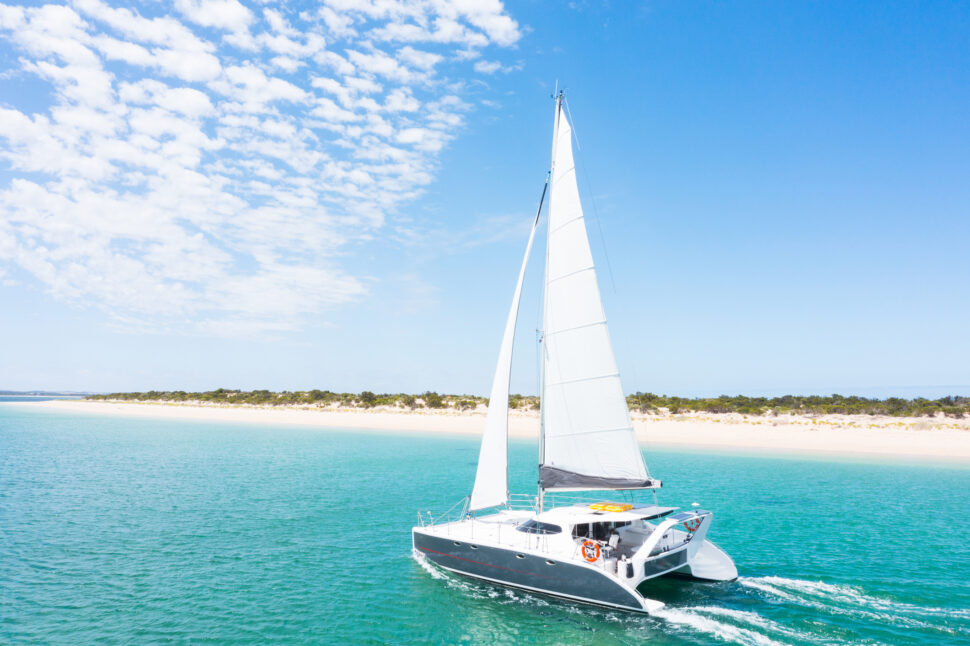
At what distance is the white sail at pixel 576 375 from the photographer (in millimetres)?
18359

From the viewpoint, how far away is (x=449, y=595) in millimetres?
17656

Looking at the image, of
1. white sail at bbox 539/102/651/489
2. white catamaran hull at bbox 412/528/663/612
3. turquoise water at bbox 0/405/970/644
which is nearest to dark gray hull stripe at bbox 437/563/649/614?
white catamaran hull at bbox 412/528/663/612

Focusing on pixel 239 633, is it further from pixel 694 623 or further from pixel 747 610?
pixel 747 610

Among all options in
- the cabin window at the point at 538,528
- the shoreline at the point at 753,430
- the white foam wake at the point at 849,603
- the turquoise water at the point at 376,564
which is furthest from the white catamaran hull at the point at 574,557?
the shoreline at the point at 753,430

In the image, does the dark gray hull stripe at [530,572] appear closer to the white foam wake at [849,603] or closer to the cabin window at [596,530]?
the cabin window at [596,530]

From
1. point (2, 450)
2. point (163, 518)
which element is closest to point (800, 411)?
point (163, 518)

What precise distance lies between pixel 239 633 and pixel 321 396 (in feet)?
356

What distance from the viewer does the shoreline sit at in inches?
2207

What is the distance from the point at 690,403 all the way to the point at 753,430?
893 inches

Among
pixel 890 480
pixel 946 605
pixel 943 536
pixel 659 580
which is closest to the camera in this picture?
pixel 946 605

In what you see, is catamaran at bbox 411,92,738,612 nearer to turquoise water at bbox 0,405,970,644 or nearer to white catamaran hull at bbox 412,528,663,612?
white catamaran hull at bbox 412,528,663,612

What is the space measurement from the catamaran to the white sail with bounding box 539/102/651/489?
0.03 m

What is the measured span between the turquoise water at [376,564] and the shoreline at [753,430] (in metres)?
16.7

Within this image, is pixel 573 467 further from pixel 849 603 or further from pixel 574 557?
pixel 849 603
